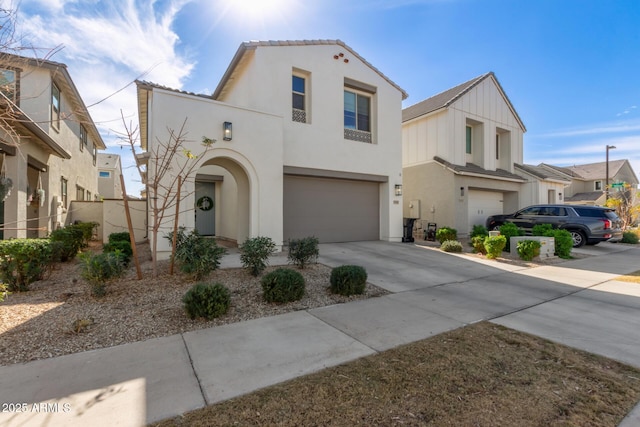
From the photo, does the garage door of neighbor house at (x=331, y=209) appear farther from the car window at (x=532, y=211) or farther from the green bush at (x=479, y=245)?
the car window at (x=532, y=211)

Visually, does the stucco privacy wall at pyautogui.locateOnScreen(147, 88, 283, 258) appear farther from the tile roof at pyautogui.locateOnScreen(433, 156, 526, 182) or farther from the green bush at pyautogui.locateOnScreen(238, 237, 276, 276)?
the tile roof at pyautogui.locateOnScreen(433, 156, 526, 182)

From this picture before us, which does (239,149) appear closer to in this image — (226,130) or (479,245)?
(226,130)

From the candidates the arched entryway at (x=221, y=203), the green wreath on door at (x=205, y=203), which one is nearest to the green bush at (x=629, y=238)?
the arched entryway at (x=221, y=203)

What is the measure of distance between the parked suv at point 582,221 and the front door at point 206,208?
14089 millimetres

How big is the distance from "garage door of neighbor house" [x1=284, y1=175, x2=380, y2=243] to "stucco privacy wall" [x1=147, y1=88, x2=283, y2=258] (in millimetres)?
1173

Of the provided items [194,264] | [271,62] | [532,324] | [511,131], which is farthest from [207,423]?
[511,131]

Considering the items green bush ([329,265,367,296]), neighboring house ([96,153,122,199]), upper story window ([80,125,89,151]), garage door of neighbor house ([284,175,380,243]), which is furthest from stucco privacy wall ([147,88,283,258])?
neighboring house ([96,153,122,199])

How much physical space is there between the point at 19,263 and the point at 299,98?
876 centimetres

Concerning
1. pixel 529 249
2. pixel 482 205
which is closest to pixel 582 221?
pixel 482 205

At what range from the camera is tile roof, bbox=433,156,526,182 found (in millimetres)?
13742

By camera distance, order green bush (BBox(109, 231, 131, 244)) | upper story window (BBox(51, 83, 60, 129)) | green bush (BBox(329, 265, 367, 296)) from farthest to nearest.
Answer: upper story window (BBox(51, 83, 60, 129)), green bush (BBox(109, 231, 131, 244)), green bush (BBox(329, 265, 367, 296))

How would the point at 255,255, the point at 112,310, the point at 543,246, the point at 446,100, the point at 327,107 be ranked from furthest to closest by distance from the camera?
the point at 446,100 < the point at 327,107 < the point at 543,246 < the point at 255,255 < the point at 112,310

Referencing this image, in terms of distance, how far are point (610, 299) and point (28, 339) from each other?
8.99m

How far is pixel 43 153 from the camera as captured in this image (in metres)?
10.1
